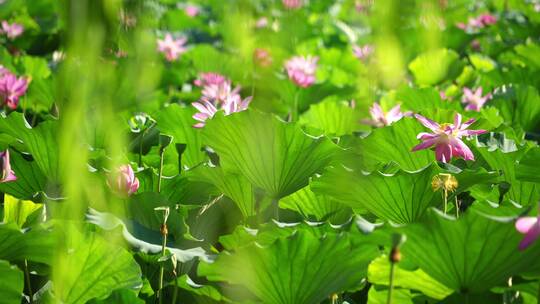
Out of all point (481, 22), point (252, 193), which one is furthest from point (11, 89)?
Answer: point (481, 22)

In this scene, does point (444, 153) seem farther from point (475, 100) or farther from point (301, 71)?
point (301, 71)

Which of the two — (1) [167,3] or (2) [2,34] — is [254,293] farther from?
(1) [167,3]

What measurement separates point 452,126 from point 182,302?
0.53 metres

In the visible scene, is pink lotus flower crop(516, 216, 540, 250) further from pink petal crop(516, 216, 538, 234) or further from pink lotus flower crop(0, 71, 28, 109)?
pink lotus flower crop(0, 71, 28, 109)

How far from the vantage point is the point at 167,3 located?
5168 millimetres

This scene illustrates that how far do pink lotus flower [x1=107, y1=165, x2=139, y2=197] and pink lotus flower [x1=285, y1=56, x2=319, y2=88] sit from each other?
3.79 feet

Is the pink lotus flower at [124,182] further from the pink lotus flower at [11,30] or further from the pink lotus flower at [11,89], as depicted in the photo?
the pink lotus flower at [11,30]

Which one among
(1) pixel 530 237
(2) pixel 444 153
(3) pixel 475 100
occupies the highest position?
(1) pixel 530 237

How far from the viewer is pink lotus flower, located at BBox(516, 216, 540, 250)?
903 millimetres

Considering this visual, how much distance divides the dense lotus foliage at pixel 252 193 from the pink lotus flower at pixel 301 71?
1.11 feet

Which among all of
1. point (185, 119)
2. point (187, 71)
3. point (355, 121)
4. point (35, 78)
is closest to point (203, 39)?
point (187, 71)

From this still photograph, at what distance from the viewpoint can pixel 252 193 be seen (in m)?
1.34

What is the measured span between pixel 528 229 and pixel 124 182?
0.62m

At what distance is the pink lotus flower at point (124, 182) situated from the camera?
1.25 m
